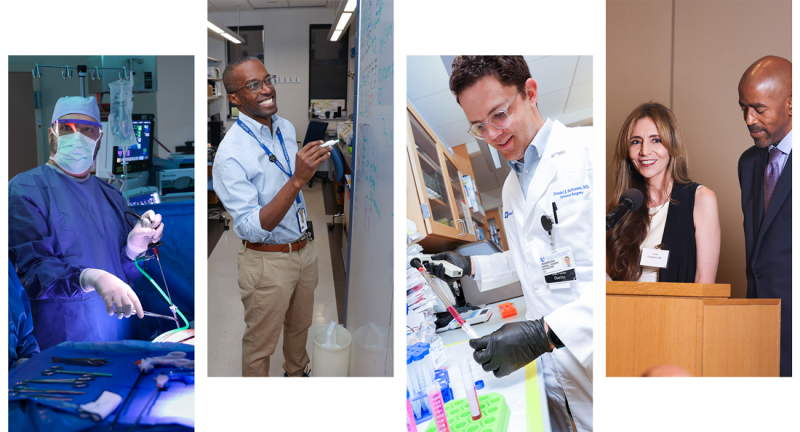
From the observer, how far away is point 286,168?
264 cm

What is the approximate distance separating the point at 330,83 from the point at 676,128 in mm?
1656

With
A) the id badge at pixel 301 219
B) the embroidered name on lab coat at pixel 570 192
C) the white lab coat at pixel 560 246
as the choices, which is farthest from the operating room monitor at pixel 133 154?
the embroidered name on lab coat at pixel 570 192

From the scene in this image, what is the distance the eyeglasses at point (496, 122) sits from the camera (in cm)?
253

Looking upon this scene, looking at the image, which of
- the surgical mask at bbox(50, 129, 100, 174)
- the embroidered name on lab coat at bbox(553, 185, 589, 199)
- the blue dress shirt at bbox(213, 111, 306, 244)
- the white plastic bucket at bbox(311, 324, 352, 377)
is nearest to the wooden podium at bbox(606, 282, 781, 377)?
the embroidered name on lab coat at bbox(553, 185, 589, 199)

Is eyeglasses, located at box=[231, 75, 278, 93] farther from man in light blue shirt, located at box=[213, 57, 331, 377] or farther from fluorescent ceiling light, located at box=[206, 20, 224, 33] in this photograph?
fluorescent ceiling light, located at box=[206, 20, 224, 33]

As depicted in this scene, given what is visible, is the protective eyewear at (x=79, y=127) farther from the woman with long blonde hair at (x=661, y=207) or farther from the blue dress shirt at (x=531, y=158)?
the woman with long blonde hair at (x=661, y=207)

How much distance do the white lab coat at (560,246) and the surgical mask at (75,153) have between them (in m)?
1.78

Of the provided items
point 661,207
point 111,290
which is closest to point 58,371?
point 111,290

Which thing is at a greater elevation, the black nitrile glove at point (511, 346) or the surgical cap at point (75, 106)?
the surgical cap at point (75, 106)

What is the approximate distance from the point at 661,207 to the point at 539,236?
0.81 m

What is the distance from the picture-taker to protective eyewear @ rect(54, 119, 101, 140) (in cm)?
275

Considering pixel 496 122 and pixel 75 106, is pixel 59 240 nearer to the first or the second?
pixel 75 106

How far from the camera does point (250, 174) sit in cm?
259

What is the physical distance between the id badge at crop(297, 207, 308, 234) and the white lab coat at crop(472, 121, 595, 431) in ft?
2.50
